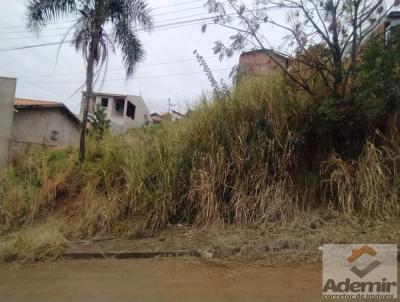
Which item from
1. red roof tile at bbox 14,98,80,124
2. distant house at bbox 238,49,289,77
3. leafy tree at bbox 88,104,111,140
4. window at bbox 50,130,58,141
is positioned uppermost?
red roof tile at bbox 14,98,80,124

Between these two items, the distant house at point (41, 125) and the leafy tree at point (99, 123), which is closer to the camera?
the leafy tree at point (99, 123)

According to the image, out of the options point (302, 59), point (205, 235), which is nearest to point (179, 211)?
point (205, 235)

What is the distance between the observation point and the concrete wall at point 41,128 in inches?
617

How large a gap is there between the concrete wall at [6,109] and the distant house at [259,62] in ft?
33.1

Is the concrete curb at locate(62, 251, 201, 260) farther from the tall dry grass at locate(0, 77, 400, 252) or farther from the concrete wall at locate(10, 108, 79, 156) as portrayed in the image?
the concrete wall at locate(10, 108, 79, 156)

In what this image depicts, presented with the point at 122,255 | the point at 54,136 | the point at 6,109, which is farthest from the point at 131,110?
the point at 122,255

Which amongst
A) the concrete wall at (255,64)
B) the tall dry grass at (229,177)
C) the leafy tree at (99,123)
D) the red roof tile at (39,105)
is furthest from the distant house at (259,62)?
the red roof tile at (39,105)

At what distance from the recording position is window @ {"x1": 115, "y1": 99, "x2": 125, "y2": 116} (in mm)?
35188

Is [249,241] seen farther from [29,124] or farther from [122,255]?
[29,124]

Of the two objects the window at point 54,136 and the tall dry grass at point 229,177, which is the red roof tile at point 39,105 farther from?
the tall dry grass at point 229,177

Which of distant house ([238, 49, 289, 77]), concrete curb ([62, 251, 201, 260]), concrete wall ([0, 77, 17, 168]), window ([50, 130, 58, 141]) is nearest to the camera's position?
concrete curb ([62, 251, 201, 260])

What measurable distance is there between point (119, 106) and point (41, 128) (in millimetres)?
18516

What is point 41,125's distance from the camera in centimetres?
1759

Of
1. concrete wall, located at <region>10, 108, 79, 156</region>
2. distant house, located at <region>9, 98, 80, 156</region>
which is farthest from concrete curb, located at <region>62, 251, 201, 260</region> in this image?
concrete wall, located at <region>10, 108, 79, 156</region>
